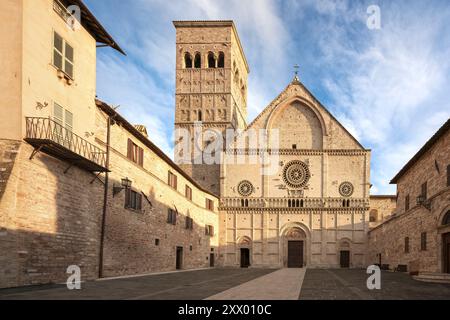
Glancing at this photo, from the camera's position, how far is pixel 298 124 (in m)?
50.2

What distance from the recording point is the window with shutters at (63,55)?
1842 centimetres

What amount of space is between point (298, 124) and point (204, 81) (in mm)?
12584

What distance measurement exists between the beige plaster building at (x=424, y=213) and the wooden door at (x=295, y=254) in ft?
36.8

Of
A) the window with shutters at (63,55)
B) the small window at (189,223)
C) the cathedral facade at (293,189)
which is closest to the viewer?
the window with shutters at (63,55)

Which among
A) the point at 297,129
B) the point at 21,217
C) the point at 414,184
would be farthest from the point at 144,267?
the point at 297,129

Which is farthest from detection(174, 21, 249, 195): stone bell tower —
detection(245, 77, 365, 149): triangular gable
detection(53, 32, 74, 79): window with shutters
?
detection(53, 32, 74, 79): window with shutters

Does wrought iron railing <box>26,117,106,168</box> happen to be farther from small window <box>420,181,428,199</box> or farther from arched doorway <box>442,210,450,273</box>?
small window <box>420,181,428,199</box>

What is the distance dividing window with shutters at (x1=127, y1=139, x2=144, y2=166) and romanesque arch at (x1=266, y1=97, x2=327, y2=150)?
23.8 metres

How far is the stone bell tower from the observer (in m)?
53.0

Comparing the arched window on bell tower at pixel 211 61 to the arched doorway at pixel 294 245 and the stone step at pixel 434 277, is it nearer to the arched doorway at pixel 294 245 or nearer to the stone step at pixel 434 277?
the arched doorway at pixel 294 245

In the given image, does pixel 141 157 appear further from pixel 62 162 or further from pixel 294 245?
pixel 294 245

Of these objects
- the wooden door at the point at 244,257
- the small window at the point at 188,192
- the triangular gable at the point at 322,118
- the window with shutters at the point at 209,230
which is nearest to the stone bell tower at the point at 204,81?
the triangular gable at the point at 322,118

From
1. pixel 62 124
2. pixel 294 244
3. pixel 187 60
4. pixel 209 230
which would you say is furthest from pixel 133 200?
pixel 187 60
